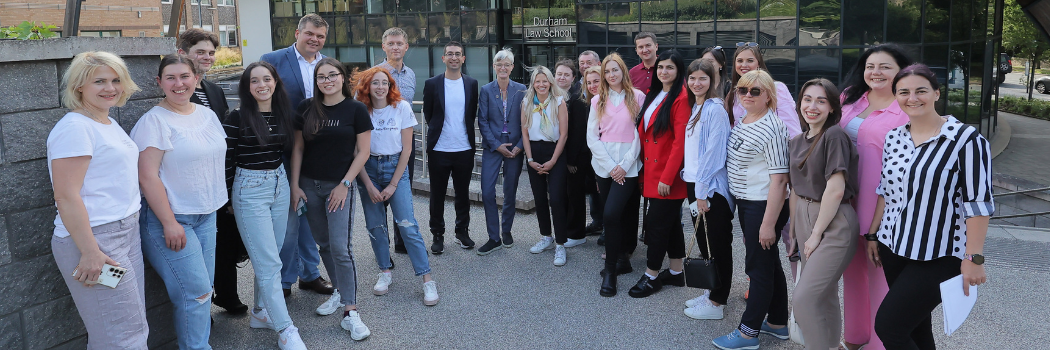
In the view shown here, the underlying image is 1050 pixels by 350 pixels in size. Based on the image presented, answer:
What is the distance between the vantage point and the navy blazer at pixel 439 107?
6.07 m

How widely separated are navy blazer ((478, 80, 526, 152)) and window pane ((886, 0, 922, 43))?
9383 mm

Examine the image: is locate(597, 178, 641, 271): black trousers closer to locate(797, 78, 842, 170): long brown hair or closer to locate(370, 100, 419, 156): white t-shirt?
locate(370, 100, 419, 156): white t-shirt

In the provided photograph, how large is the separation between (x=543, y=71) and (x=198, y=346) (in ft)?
11.1

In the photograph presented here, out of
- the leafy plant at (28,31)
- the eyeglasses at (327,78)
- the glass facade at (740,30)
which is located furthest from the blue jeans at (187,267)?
the glass facade at (740,30)

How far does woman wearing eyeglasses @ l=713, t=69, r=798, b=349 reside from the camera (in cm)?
389

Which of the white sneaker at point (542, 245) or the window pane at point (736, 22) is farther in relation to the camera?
the window pane at point (736, 22)

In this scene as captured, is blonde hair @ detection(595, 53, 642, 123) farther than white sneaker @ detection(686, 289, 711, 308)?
Yes

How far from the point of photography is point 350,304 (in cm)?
455

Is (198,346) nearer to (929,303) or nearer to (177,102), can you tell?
(177,102)

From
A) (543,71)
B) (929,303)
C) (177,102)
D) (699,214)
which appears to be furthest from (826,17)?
(177,102)

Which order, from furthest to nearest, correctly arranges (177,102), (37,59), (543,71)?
(543,71) < (177,102) < (37,59)

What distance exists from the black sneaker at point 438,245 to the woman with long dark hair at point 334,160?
164 cm

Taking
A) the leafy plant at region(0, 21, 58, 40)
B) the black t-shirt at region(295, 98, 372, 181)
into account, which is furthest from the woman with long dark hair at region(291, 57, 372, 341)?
the leafy plant at region(0, 21, 58, 40)

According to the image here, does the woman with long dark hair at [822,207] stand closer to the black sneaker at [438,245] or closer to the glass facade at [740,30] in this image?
the black sneaker at [438,245]
